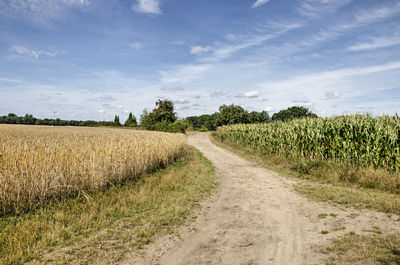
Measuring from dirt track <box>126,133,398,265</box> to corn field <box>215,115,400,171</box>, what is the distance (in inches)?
225

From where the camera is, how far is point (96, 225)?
5332 mm

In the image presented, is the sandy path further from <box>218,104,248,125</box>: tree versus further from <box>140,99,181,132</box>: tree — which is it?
<box>218,104,248,125</box>: tree

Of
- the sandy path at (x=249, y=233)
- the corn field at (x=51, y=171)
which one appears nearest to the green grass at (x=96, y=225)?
the corn field at (x=51, y=171)

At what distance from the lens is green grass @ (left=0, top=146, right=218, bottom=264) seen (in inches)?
165

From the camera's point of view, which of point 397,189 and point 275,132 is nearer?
point 397,189

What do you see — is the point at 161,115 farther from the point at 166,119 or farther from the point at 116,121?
the point at 116,121

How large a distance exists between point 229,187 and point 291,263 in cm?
551

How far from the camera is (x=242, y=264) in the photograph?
402 cm

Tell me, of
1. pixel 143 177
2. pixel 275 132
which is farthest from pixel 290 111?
pixel 143 177

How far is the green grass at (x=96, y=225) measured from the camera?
165 inches

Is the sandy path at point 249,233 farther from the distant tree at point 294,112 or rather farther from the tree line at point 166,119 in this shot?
the distant tree at point 294,112

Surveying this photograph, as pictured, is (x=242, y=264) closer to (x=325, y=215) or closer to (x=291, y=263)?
(x=291, y=263)

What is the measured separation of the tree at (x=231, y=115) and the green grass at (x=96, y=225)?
54676 mm

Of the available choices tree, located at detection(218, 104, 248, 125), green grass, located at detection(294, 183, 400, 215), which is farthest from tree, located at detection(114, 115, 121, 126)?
green grass, located at detection(294, 183, 400, 215)
